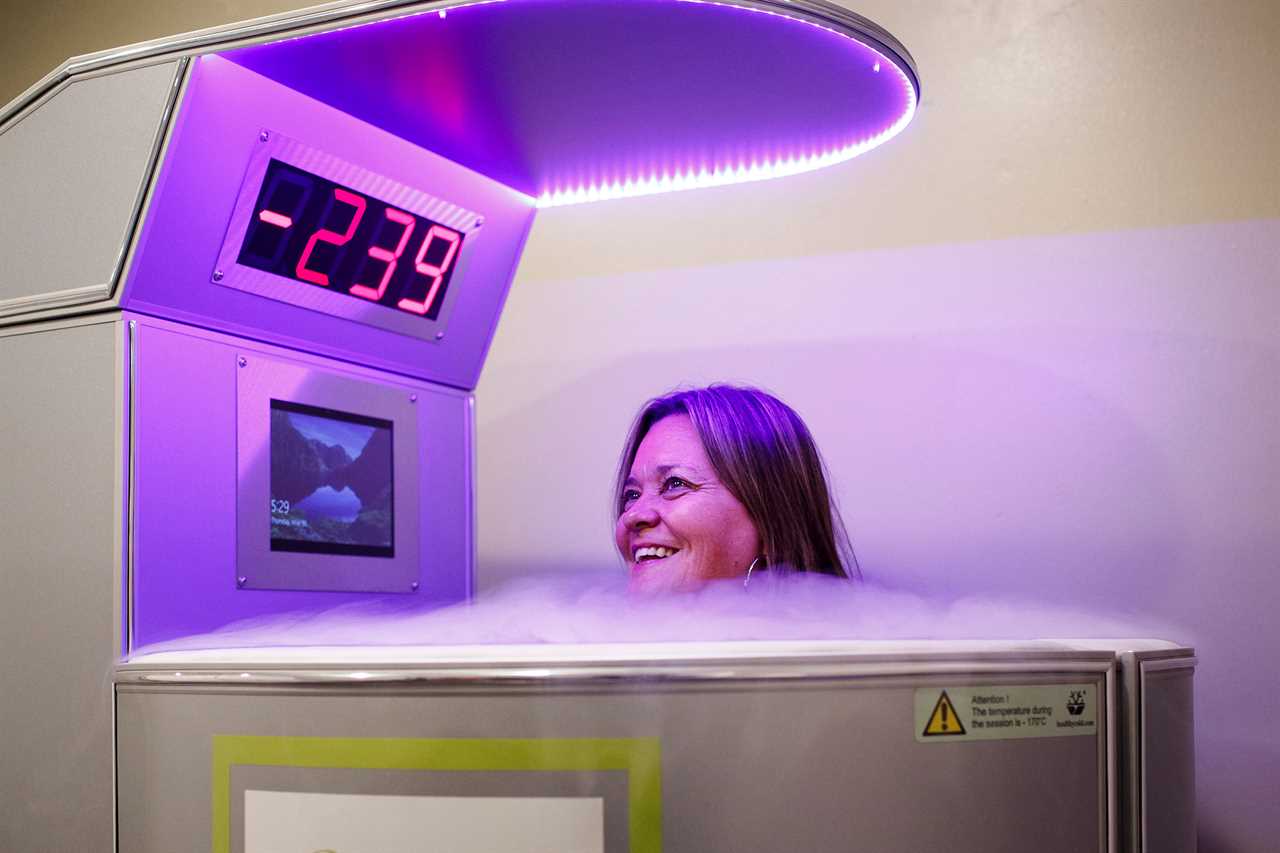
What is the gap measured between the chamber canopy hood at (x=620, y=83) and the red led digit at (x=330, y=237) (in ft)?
0.36

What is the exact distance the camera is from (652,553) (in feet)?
6.22

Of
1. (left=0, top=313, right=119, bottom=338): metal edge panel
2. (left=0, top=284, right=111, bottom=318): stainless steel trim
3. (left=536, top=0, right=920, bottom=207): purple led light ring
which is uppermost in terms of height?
(left=536, top=0, right=920, bottom=207): purple led light ring

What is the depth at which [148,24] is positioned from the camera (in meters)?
2.64

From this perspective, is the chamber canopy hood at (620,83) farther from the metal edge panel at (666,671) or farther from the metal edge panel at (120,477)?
the metal edge panel at (666,671)

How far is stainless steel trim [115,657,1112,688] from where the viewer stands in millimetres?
989

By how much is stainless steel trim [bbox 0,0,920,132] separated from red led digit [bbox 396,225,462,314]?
50 cm

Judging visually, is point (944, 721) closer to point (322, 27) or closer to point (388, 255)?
point (322, 27)

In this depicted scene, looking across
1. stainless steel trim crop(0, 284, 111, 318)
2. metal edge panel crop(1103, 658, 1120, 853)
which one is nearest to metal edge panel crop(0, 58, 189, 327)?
stainless steel trim crop(0, 284, 111, 318)

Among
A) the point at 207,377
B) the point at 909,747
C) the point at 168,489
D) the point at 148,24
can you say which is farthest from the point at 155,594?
the point at 148,24

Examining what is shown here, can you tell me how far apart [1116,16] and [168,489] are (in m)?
1.65

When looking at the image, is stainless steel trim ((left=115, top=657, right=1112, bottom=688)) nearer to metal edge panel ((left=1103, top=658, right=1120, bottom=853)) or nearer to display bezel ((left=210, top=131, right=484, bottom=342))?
metal edge panel ((left=1103, top=658, right=1120, bottom=853))

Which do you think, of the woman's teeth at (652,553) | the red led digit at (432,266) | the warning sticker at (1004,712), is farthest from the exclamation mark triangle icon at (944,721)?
the red led digit at (432,266)

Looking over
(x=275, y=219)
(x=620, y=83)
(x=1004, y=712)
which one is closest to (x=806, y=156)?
(x=620, y=83)

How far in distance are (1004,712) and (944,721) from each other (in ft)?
0.18
